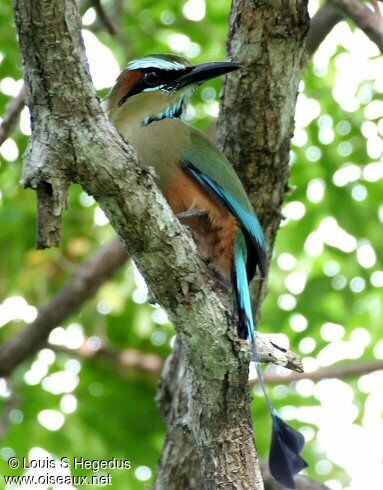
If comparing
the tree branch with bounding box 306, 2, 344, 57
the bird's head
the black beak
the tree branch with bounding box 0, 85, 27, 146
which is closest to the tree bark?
the black beak

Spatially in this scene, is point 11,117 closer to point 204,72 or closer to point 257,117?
point 204,72

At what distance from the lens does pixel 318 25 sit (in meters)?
5.01

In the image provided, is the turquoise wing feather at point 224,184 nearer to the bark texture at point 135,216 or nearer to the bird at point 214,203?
the bird at point 214,203

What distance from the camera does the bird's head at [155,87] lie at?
446cm

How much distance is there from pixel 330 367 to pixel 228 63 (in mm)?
2887

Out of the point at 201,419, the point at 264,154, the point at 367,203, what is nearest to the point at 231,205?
the point at 264,154

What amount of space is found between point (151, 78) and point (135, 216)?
158cm

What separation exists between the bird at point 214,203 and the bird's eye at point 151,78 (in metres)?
0.17

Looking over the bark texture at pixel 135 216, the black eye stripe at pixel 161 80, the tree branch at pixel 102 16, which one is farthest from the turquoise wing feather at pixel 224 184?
the tree branch at pixel 102 16

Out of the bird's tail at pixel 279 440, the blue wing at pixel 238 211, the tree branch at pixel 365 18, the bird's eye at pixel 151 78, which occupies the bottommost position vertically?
the bird's tail at pixel 279 440

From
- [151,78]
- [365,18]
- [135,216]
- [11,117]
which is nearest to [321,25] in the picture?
[151,78]

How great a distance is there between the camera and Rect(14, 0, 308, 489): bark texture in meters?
2.95

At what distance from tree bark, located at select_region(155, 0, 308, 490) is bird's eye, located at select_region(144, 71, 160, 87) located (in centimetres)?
37

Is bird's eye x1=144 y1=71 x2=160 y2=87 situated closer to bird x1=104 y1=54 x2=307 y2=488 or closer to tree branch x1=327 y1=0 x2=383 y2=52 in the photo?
bird x1=104 y1=54 x2=307 y2=488
